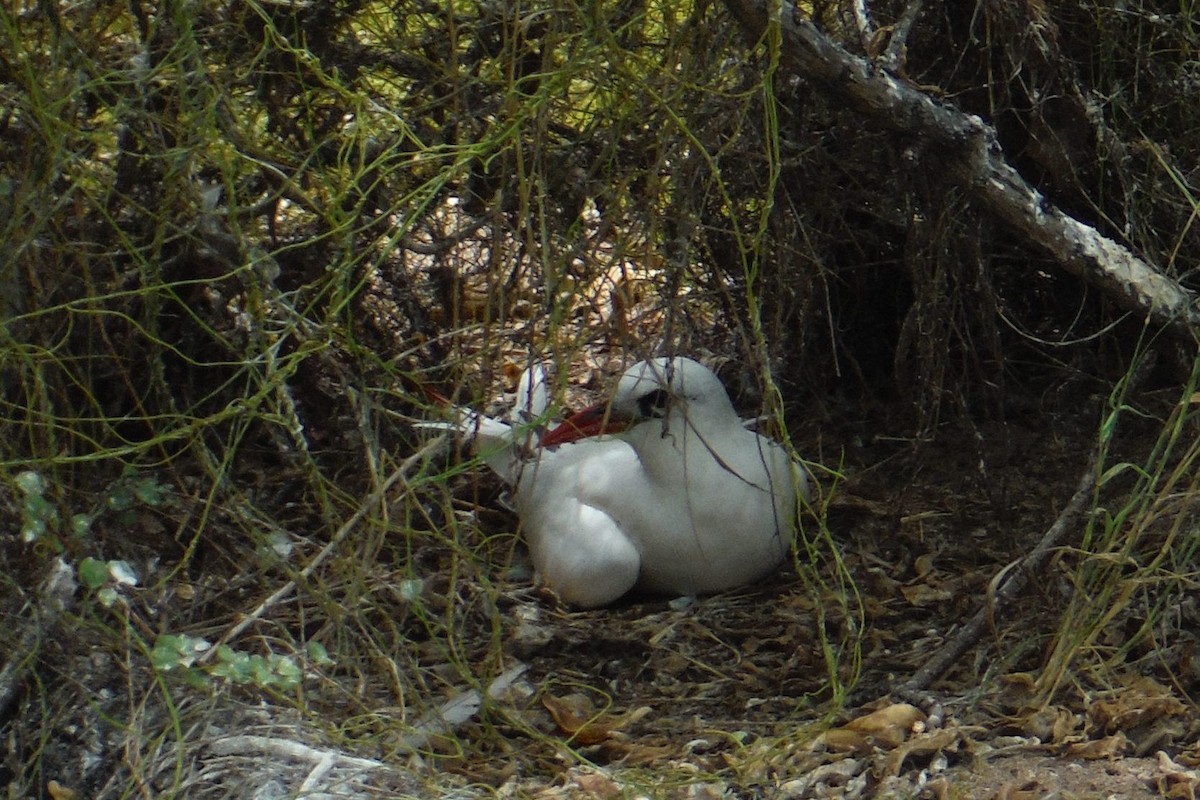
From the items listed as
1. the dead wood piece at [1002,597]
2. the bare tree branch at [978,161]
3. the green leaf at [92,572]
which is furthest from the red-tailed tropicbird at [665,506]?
the green leaf at [92,572]

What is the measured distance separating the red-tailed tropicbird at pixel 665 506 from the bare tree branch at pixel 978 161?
0.70m

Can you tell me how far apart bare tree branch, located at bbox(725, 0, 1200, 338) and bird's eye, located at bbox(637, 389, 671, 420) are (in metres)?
0.78

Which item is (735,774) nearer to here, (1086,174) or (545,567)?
(545,567)

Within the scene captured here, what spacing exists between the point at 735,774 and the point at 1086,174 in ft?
5.14

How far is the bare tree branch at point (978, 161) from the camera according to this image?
2645 millimetres

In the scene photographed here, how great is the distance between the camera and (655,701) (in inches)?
111

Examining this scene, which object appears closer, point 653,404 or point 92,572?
point 92,572

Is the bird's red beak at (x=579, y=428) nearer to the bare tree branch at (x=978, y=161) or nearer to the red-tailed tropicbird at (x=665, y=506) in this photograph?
the red-tailed tropicbird at (x=665, y=506)

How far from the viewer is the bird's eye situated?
10.5 feet

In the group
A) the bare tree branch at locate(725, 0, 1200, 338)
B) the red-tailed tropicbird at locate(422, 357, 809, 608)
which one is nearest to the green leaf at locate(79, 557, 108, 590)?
the red-tailed tropicbird at locate(422, 357, 809, 608)

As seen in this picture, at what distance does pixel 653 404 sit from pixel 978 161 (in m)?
0.86

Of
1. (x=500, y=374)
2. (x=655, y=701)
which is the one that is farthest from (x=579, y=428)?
(x=655, y=701)

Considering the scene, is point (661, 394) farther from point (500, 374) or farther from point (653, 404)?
point (500, 374)

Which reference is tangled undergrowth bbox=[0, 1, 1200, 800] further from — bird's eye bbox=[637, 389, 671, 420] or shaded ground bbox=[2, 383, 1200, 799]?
bird's eye bbox=[637, 389, 671, 420]
